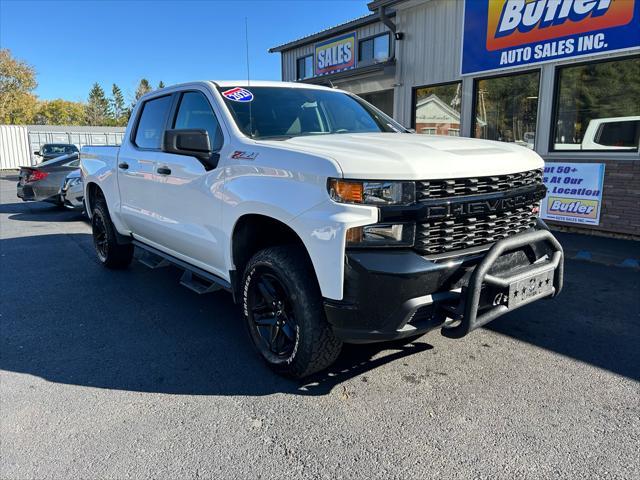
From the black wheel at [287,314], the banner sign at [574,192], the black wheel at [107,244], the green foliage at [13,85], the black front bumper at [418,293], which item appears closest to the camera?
the black front bumper at [418,293]

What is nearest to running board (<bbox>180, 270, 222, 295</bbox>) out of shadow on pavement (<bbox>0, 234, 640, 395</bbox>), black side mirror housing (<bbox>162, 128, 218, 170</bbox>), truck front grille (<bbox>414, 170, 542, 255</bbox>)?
shadow on pavement (<bbox>0, 234, 640, 395</bbox>)

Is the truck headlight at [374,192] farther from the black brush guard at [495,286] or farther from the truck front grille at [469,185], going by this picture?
the black brush guard at [495,286]

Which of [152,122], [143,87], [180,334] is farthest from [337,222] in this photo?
[143,87]

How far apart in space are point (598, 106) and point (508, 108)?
1.68 metres

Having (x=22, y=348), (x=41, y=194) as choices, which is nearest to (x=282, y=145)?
(x=22, y=348)

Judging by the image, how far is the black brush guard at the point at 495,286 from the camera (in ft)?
8.57

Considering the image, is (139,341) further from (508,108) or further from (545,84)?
(508,108)

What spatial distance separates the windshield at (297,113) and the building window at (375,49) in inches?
321

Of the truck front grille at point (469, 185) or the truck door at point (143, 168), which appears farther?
the truck door at point (143, 168)

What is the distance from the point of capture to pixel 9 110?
45.8 metres

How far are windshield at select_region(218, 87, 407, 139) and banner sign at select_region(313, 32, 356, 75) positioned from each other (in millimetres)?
9782

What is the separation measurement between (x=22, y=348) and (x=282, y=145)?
2.64 meters

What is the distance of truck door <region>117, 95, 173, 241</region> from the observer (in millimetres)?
4543

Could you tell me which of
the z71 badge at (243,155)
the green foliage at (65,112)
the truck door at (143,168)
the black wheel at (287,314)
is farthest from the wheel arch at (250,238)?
the green foliage at (65,112)
